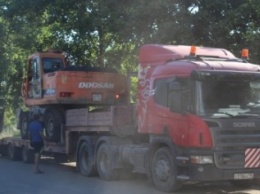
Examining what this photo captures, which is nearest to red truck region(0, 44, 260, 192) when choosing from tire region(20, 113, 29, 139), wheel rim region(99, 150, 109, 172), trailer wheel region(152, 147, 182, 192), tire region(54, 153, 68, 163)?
trailer wheel region(152, 147, 182, 192)

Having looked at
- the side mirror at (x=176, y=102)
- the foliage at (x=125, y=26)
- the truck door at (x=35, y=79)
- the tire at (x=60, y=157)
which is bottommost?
the tire at (x=60, y=157)

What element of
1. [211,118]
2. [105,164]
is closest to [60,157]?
[105,164]

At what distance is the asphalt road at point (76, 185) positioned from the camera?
12.3 metres

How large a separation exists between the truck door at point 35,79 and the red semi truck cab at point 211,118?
8.10m

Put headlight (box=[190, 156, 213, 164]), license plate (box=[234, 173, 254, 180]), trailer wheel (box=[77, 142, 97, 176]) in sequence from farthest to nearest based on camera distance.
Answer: trailer wheel (box=[77, 142, 97, 176])
license plate (box=[234, 173, 254, 180])
headlight (box=[190, 156, 213, 164])

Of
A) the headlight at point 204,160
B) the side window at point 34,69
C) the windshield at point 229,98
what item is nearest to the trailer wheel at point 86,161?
the side window at point 34,69

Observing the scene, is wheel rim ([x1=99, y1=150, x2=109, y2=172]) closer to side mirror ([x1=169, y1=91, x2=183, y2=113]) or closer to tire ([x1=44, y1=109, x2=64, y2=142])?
tire ([x1=44, y1=109, x2=64, y2=142])

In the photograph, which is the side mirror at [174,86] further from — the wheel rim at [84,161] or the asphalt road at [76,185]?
the wheel rim at [84,161]

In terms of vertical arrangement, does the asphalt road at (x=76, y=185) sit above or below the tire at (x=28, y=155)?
below

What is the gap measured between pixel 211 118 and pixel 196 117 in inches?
11.5

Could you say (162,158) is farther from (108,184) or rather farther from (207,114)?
(108,184)

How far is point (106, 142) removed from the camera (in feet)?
47.4

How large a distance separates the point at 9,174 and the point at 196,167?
700 cm

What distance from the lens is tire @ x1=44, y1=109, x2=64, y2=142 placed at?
1766 centimetres
